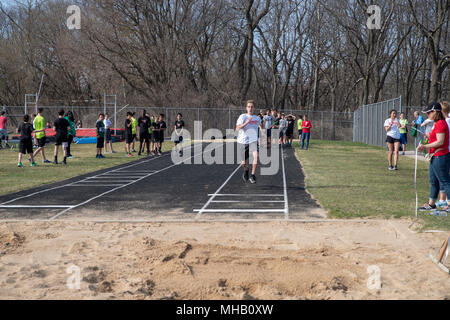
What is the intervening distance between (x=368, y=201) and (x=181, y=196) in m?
3.99

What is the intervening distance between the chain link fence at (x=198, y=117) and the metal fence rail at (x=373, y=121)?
2.66 meters

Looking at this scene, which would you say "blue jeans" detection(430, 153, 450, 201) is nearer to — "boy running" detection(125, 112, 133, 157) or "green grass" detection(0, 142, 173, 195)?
"green grass" detection(0, 142, 173, 195)

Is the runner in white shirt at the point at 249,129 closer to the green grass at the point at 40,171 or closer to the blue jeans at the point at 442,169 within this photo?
the blue jeans at the point at 442,169

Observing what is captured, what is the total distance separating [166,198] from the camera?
33.7 feet

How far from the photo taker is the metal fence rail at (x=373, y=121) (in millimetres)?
27766

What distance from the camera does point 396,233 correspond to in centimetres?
686

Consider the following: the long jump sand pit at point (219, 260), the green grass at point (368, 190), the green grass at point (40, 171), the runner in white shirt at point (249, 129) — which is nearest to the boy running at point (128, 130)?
the green grass at point (40, 171)

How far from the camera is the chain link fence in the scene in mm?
40156

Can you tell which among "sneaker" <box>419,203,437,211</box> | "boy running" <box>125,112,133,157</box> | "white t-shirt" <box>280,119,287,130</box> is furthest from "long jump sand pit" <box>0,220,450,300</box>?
"white t-shirt" <box>280,119,287,130</box>

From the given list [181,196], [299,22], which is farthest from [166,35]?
[181,196]

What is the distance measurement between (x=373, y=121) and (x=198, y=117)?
591 inches

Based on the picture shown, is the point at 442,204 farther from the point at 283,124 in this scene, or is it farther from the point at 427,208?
the point at 283,124

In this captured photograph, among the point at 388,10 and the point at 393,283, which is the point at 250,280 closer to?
the point at 393,283

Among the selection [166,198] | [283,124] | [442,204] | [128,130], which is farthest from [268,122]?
[442,204]
